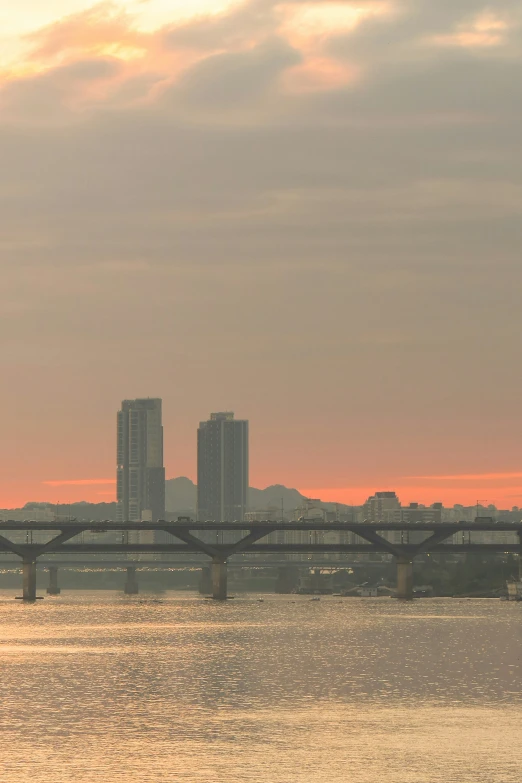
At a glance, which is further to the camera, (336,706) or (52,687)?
(52,687)

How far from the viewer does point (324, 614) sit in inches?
7603

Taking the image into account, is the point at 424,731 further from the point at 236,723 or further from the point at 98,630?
the point at 98,630

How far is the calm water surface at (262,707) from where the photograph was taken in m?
54.7

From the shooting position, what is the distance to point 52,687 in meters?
84.9

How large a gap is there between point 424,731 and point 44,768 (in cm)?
1759

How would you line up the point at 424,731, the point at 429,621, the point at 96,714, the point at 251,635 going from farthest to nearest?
the point at 429,621 < the point at 251,635 < the point at 96,714 < the point at 424,731

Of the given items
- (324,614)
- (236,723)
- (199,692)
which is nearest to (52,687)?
(199,692)

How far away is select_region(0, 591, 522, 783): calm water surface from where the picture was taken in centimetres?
5466

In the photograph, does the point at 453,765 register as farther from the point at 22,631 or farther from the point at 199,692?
the point at 22,631

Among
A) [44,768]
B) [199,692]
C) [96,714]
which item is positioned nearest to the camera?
[44,768]

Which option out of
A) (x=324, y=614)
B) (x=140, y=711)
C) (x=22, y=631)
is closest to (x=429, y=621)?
(x=324, y=614)

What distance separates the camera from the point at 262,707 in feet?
240

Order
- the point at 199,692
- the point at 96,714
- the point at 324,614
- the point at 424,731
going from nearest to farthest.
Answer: the point at 424,731, the point at 96,714, the point at 199,692, the point at 324,614

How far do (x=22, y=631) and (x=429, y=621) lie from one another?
45.2m
